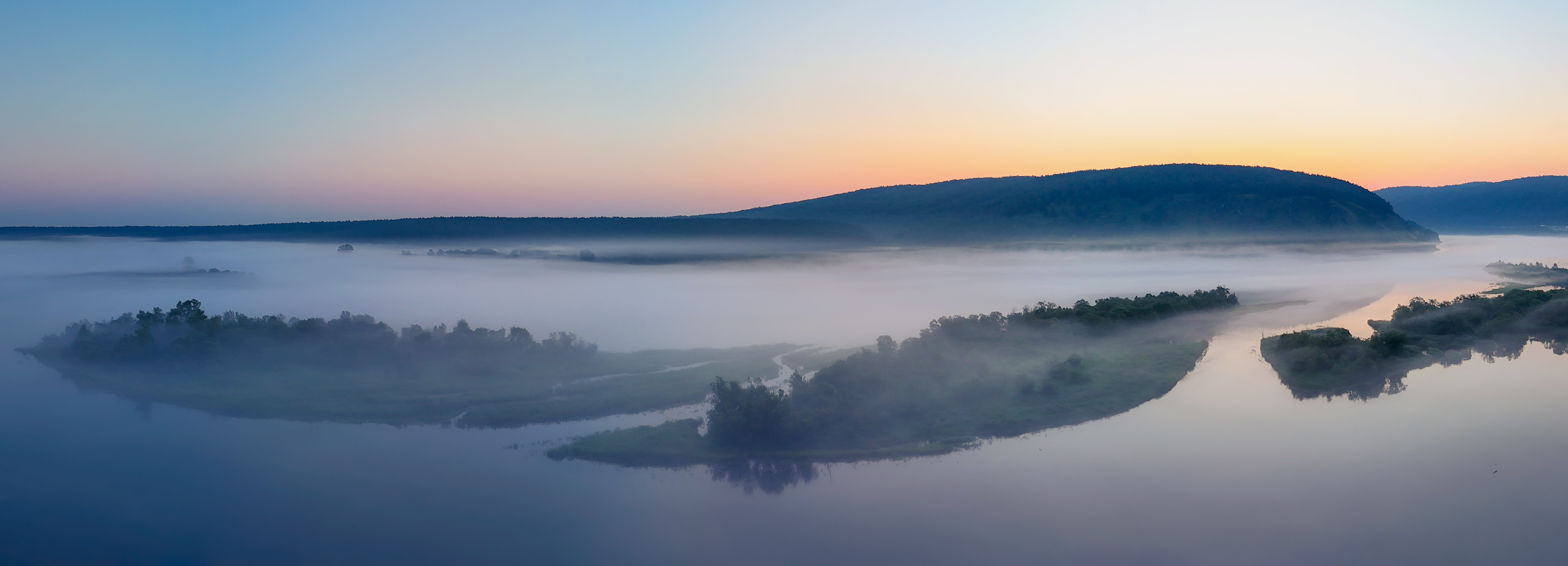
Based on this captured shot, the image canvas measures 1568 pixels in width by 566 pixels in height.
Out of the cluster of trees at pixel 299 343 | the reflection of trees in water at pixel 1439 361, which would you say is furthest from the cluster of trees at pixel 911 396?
the cluster of trees at pixel 299 343

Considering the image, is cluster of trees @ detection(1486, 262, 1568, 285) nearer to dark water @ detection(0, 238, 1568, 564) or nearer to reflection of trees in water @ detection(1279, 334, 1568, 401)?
reflection of trees in water @ detection(1279, 334, 1568, 401)

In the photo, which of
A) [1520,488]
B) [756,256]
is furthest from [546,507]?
[756,256]

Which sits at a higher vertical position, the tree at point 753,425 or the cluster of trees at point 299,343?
the cluster of trees at point 299,343

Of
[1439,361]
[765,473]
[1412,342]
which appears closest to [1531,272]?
[1412,342]

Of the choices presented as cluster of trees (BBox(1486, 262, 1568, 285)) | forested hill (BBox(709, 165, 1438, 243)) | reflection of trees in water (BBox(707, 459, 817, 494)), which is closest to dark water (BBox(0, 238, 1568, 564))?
reflection of trees in water (BBox(707, 459, 817, 494))

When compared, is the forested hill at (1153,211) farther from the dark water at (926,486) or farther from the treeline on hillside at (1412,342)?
the dark water at (926,486)

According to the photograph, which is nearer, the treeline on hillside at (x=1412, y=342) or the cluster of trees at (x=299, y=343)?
the treeline on hillside at (x=1412, y=342)

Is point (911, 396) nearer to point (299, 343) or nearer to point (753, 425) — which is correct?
point (753, 425)
